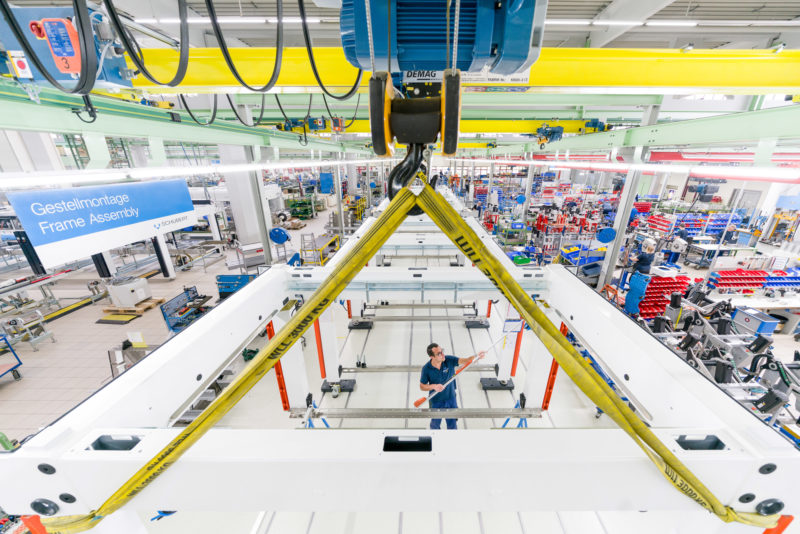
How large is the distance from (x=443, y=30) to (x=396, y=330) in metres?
6.02

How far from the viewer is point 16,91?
8.07 ft

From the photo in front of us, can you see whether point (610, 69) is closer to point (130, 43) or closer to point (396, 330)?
→ point (130, 43)

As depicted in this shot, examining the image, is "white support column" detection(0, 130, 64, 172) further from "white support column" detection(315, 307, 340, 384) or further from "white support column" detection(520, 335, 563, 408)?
"white support column" detection(520, 335, 563, 408)

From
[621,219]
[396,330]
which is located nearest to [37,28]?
[396,330]

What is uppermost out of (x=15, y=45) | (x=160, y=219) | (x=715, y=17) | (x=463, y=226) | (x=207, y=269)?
(x=715, y=17)

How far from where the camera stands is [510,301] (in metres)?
1.03

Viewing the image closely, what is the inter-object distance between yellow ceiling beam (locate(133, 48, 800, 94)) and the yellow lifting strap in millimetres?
2396

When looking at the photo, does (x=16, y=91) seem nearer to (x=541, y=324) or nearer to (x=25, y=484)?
(x=25, y=484)

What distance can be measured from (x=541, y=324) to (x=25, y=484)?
1820mm

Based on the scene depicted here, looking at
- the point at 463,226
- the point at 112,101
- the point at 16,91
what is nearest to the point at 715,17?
the point at 463,226

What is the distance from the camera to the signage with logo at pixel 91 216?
10.7 feet

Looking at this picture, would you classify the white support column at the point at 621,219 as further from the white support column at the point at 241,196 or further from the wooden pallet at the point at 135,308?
the wooden pallet at the point at 135,308

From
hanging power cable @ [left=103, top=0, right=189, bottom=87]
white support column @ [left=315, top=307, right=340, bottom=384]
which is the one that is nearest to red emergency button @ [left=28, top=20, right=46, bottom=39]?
hanging power cable @ [left=103, top=0, right=189, bottom=87]

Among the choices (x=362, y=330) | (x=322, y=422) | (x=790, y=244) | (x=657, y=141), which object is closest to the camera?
(x=322, y=422)
